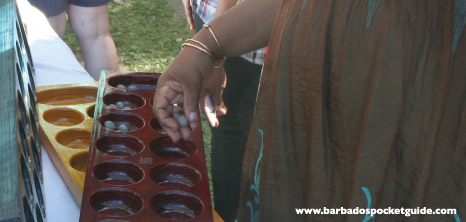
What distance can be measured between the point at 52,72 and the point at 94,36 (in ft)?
2.48

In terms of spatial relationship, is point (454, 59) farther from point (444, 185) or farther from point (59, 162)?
point (59, 162)

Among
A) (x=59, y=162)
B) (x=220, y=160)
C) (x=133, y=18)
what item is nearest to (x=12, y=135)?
(x=59, y=162)

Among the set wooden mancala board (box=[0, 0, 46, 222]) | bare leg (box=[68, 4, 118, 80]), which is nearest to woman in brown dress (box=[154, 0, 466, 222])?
wooden mancala board (box=[0, 0, 46, 222])

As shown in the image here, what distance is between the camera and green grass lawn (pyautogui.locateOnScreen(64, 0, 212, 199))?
379 cm

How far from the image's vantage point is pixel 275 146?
838 mm

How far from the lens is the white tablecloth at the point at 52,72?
1038mm

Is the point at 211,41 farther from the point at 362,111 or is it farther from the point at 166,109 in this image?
the point at 362,111

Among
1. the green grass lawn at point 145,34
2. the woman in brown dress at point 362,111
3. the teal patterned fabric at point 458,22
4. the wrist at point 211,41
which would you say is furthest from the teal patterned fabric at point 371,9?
the green grass lawn at point 145,34

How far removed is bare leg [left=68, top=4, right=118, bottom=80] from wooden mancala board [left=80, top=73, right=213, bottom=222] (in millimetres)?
1107

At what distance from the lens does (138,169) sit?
101cm

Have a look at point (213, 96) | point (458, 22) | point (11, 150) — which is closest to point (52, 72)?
point (213, 96)

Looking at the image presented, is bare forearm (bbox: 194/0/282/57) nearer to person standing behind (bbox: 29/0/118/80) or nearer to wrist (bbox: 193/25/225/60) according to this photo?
wrist (bbox: 193/25/225/60)

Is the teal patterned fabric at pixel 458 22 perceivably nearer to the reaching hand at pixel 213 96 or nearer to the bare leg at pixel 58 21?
the reaching hand at pixel 213 96

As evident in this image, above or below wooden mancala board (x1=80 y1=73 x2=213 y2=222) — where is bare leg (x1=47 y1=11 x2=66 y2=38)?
above
